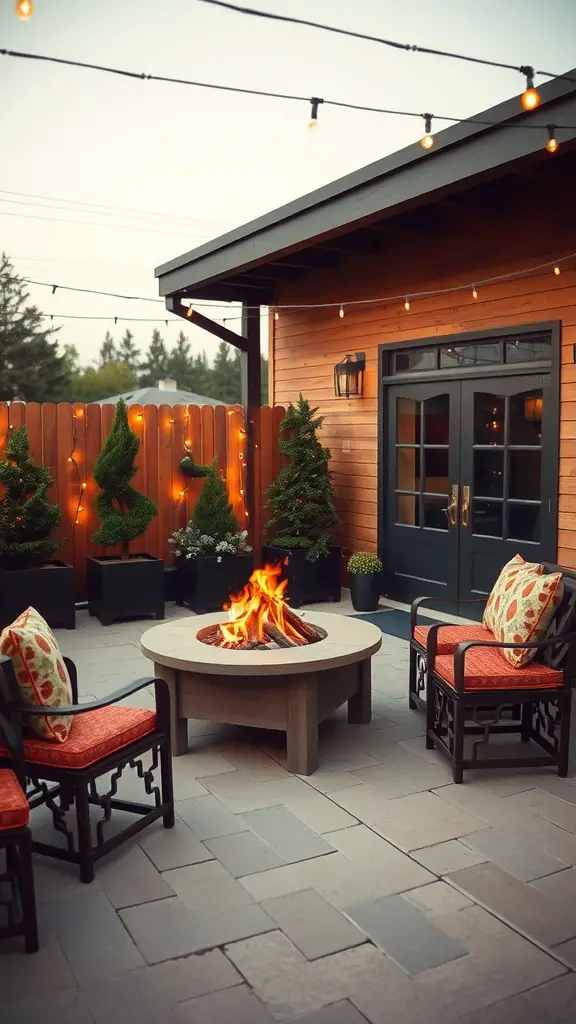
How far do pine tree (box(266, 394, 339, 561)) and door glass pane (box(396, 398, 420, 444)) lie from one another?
75 centimetres

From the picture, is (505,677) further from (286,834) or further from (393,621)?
(393,621)

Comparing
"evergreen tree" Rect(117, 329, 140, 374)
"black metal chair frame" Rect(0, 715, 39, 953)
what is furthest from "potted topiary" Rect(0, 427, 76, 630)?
"evergreen tree" Rect(117, 329, 140, 374)

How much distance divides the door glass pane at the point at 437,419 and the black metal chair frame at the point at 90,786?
14.9ft

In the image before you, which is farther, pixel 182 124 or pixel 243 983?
pixel 182 124

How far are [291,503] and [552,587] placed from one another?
4.20m

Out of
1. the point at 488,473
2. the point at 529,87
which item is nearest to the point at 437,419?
the point at 488,473

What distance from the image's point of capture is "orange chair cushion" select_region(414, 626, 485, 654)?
4.30 meters

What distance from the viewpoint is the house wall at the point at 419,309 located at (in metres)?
5.93

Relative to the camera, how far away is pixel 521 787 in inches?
142

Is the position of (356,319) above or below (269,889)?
above

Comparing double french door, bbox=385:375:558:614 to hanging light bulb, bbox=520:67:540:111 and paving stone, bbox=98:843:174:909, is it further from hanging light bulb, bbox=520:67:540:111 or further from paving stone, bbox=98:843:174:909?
paving stone, bbox=98:843:174:909

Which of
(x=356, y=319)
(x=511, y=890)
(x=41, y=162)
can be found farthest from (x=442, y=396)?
(x=41, y=162)

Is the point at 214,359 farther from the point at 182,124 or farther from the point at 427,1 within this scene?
the point at 427,1

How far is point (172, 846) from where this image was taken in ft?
10.1
